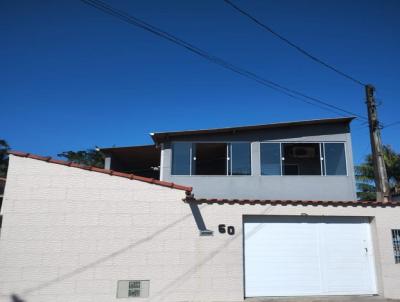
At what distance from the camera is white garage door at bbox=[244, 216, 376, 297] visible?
993 cm

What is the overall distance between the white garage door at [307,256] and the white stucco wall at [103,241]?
0.67 meters

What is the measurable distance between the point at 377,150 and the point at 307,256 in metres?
5.30

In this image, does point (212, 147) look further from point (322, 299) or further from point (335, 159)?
point (322, 299)

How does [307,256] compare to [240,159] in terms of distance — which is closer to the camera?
[307,256]

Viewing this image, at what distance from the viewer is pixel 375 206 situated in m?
10.6

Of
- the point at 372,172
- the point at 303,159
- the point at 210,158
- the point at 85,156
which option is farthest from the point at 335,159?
the point at 85,156

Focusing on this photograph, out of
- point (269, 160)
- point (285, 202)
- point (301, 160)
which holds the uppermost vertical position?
point (301, 160)

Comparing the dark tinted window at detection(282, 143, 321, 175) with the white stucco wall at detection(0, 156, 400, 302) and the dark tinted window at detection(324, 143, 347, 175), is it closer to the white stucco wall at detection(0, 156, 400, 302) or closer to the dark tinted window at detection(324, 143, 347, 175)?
the dark tinted window at detection(324, 143, 347, 175)

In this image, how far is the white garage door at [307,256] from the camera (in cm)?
993

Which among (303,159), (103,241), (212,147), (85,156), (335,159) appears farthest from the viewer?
(85,156)

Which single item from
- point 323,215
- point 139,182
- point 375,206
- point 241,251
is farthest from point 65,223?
point 375,206

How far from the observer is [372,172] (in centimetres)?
2539

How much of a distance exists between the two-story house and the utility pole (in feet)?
6.27

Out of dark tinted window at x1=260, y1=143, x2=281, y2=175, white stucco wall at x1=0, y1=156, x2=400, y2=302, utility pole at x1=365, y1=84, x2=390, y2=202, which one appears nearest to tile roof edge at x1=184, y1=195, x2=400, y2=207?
white stucco wall at x1=0, y1=156, x2=400, y2=302
